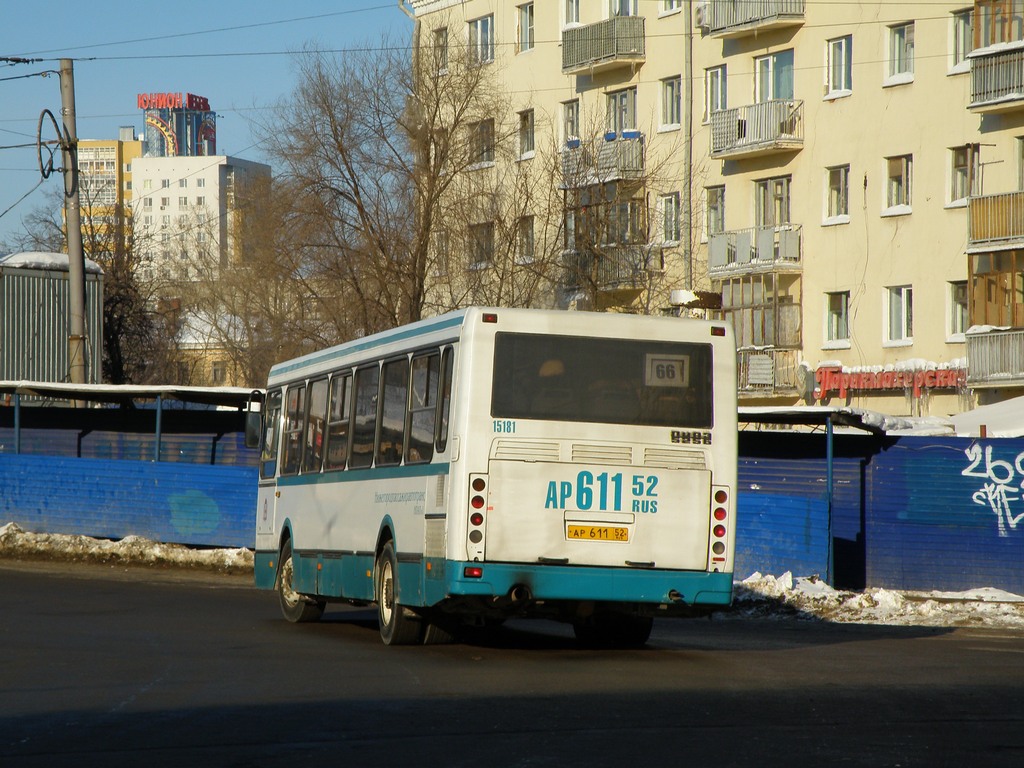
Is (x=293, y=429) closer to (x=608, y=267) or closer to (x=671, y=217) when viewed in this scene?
(x=608, y=267)

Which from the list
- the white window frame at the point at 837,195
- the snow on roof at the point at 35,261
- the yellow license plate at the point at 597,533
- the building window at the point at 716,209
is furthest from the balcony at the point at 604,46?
the yellow license plate at the point at 597,533

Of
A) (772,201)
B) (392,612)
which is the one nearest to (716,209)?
(772,201)

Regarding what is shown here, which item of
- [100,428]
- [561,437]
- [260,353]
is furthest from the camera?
[260,353]

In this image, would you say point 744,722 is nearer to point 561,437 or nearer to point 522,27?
point 561,437

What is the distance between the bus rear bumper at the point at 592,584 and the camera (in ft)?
42.6

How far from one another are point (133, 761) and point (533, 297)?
37.8m

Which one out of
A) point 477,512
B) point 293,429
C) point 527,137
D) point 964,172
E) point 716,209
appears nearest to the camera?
point 477,512

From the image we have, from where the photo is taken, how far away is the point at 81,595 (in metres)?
20.5

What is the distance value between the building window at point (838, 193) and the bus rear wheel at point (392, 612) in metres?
33.2

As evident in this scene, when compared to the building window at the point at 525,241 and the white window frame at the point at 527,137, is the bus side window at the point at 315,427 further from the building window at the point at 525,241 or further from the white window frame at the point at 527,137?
the white window frame at the point at 527,137

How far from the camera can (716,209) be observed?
50.6m

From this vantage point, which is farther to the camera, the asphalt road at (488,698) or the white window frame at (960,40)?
the white window frame at (960,40)

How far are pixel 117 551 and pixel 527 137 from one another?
31.9 metres

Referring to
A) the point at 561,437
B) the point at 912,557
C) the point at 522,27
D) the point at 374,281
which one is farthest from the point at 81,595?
the point at 522,27
